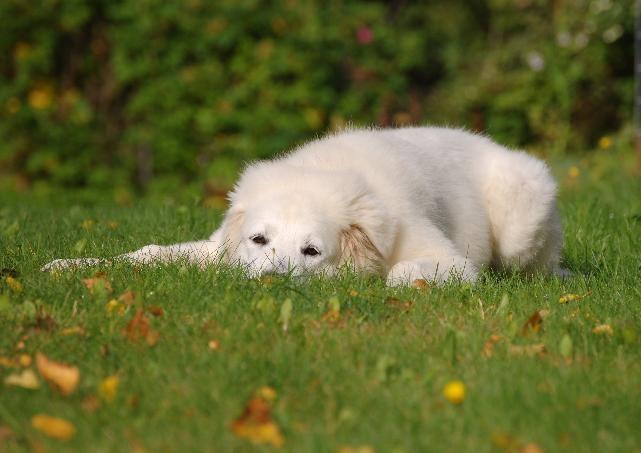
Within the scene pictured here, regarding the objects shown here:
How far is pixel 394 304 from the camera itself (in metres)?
3.88

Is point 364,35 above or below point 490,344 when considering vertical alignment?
above

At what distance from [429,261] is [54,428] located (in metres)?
2.51

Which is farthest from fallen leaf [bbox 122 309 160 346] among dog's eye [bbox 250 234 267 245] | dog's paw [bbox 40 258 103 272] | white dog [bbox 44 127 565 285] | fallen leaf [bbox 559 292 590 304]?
fallen leaf [bbox 559 292 590 304]

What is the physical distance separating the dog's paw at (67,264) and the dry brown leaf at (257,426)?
1852 mm

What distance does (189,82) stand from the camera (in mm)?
10383

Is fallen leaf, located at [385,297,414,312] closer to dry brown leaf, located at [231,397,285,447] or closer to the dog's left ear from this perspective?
the dog's left ear

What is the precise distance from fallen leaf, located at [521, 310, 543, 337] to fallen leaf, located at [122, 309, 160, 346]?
4.50ft

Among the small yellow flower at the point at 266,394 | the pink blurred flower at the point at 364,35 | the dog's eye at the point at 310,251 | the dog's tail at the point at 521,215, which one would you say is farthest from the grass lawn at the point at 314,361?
the pink blurred flower at the point at 364,35

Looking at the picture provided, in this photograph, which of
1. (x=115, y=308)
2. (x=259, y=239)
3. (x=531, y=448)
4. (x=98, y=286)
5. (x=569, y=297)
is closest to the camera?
(x=531, y=448)

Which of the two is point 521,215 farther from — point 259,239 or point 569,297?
point 259,239

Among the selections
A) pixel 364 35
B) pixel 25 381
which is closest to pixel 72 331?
pixel 25 381

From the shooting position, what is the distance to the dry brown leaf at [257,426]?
2578 mm

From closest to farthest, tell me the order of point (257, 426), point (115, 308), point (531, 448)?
point (531, 448), point (257, 426), point (115, 308)

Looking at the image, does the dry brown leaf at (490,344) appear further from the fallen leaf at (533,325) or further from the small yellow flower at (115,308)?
the small yellow flower at (115,308)
